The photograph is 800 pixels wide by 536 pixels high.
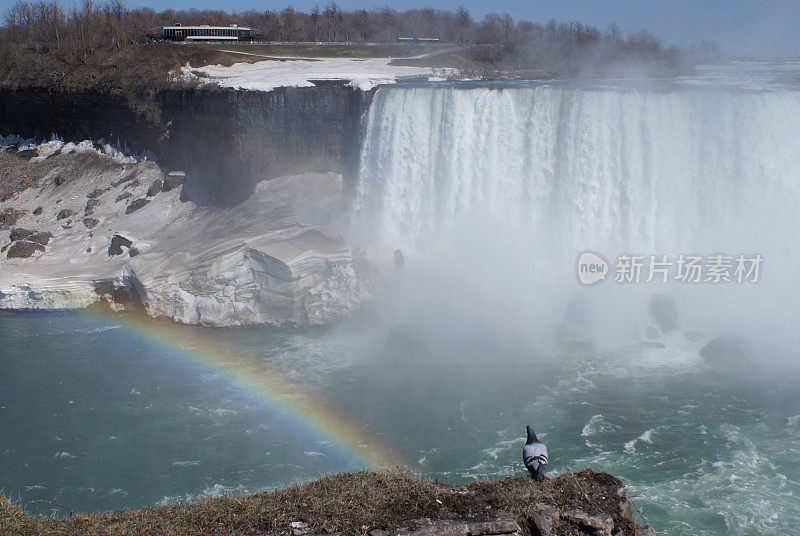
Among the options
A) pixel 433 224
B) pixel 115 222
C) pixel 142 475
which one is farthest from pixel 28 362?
pixel 433 224

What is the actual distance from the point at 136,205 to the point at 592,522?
86.3ft

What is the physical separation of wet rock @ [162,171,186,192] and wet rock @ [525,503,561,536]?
25.5 meters

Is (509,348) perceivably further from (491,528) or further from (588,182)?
(491,528)

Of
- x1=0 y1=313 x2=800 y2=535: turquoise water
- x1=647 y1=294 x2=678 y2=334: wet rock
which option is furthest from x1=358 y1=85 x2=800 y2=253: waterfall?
x1=0 y1=313 x2=800 y2=535: turquoise water

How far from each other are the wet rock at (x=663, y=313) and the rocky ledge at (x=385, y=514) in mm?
11992

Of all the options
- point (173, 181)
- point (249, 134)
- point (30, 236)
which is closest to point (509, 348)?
point (249, 134)

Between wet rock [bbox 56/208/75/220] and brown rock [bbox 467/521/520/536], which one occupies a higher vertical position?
brown rock [bbox 467/521/520/536]

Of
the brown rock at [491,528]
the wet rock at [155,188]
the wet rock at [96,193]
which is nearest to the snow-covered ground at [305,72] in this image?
the wet rock at [155,188]

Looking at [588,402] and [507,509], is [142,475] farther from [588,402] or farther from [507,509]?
[588,402]

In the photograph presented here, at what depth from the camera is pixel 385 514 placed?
342 inches

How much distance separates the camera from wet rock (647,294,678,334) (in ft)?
67.6

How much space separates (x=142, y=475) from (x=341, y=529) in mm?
7029

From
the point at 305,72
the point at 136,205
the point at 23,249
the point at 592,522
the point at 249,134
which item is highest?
the point at 305,72

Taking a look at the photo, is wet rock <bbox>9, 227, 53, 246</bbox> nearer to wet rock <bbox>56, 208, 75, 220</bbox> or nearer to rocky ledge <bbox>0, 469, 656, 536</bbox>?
wet rock <bbox>56, 208, 75, 220</bbox>
